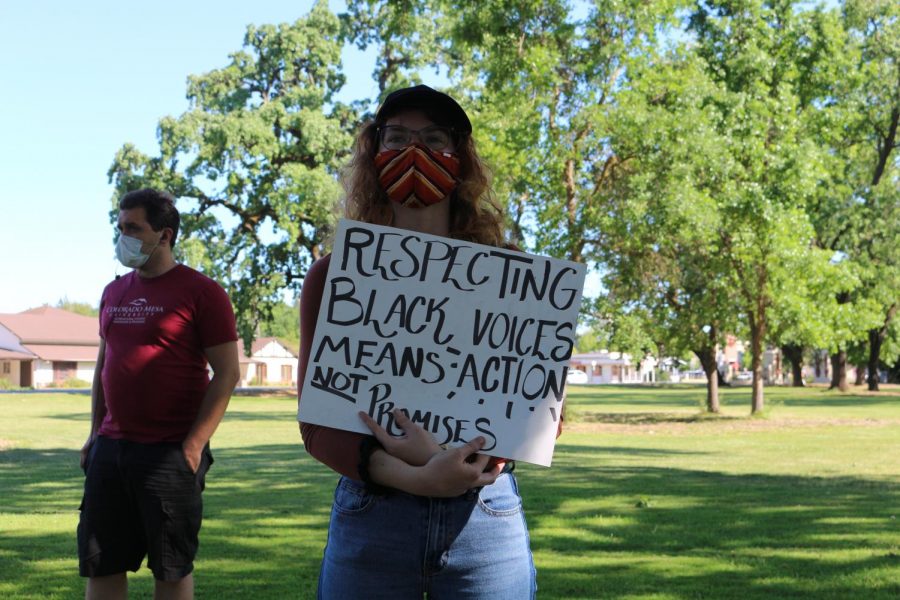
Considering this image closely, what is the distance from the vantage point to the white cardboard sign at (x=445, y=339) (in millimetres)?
2941

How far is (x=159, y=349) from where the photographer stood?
4977 mm

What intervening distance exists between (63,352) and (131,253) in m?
89.8

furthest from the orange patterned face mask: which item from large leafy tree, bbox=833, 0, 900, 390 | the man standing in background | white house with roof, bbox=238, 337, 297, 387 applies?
white house with roof, bbox=238, 337, 297, 387

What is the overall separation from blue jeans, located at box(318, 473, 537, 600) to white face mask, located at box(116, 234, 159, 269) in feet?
8.47

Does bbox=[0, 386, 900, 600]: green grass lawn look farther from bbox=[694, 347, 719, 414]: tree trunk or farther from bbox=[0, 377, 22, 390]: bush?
bbox=[0, 377, 22, 390]: bush

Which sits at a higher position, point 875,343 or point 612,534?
point 875,343

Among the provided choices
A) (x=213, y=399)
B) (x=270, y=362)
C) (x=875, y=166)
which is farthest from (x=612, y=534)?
(x=270, y=362)

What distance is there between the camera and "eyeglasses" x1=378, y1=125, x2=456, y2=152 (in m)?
3.16

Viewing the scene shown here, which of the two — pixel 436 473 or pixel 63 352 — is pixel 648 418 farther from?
pixel 63 352

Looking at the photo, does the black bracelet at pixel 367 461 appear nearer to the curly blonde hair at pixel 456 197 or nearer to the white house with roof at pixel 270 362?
the curly blonde hair at pixel 456 197

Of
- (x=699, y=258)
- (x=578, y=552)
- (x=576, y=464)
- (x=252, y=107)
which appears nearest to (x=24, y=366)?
(x=252, y=107)

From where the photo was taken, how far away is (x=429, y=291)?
3.02 metres

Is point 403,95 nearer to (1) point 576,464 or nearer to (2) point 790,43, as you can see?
(1) point 576,464

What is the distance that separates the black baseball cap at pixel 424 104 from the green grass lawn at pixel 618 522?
462 centimetres
